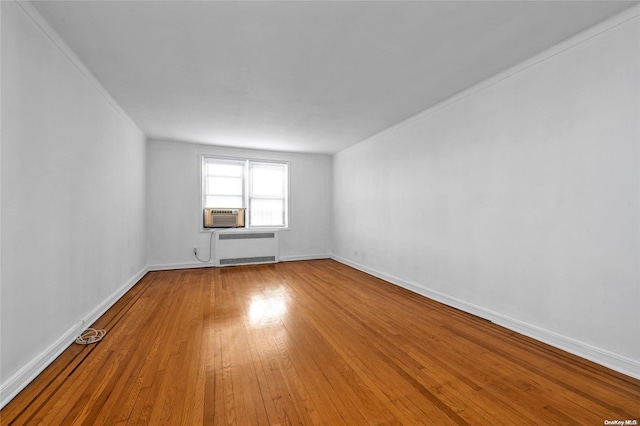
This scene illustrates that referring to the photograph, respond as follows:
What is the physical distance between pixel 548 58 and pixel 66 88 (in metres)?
4.41

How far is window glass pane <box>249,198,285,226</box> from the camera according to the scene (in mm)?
6258

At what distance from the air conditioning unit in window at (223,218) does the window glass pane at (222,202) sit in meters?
0.16

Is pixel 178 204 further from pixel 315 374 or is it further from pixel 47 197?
pixel 315 374

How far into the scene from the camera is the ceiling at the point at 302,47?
191cm

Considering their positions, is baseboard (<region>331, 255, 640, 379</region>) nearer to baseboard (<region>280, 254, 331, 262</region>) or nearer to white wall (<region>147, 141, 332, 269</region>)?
baseboard (<region>280, 254, 331, 262</region>)

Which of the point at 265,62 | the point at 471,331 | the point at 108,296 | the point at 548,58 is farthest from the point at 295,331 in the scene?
the point at 548,58

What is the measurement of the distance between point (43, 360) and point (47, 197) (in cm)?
123

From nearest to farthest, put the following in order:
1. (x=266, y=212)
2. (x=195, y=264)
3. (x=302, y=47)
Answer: (x=302, y=47) → (x=195, y=264) → (x=266, y=212)

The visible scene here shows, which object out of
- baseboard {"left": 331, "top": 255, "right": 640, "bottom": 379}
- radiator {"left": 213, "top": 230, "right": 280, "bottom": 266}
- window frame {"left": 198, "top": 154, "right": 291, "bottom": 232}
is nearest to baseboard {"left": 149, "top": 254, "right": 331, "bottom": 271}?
radiator {"left": 213, "top": 230, "right": 280, "bottom": 266}

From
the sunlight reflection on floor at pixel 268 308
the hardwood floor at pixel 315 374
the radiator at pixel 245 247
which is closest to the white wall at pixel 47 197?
the hardwood floor at pixel 315 374

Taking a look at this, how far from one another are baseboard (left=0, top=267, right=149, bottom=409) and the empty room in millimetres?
21

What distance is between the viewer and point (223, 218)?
5.82 m

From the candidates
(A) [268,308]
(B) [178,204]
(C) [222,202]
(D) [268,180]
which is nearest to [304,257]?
(D) [268,180]

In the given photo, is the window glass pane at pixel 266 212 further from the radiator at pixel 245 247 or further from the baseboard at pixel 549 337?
the baseboard at pixel 549 337
